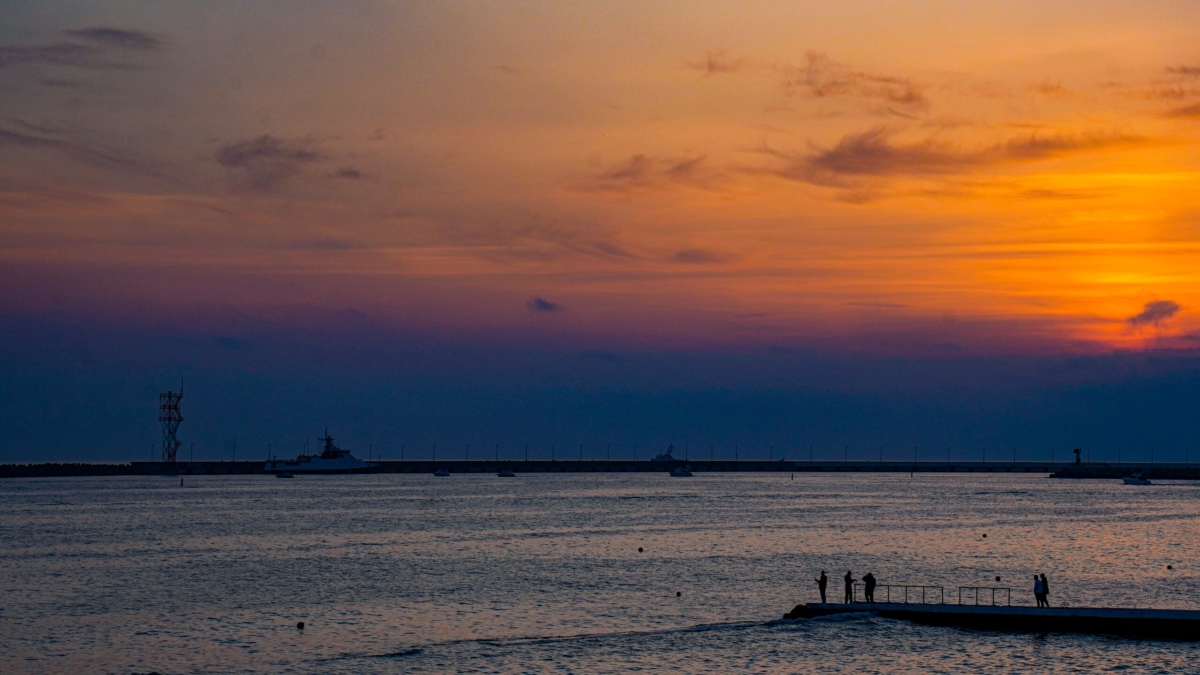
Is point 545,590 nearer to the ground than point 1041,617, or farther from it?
nearer to the ground

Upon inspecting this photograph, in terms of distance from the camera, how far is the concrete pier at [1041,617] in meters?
53.2

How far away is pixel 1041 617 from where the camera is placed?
55.5 meters

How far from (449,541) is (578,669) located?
65.5m

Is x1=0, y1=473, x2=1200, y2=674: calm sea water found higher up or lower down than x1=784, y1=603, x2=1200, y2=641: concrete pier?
lower down

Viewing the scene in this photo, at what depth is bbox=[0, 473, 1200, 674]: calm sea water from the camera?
170ft

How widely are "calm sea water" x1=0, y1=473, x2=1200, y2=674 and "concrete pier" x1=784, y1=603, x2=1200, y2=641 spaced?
3.55ft

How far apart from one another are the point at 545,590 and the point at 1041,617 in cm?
3152

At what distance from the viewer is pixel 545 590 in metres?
74.6

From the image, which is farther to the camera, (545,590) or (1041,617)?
(545,590)

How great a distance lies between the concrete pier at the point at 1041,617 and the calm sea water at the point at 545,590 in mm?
1081

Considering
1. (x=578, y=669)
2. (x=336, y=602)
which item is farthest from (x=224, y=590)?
(x=578, y=669)

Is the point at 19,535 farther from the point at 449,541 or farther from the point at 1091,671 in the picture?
the point at 1091,671

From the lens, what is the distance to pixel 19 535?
123938 millimetres

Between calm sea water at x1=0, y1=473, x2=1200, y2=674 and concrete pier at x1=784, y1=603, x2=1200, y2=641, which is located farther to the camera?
concrete pier at x1=784, y1=603, x2=1200, y2=641
